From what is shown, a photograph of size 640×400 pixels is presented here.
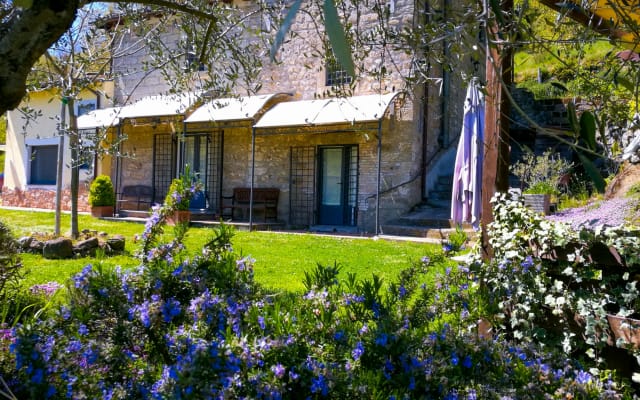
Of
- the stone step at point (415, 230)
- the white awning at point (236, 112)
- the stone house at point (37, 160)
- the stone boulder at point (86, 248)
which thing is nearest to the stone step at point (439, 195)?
the stone step at point (415, 230)

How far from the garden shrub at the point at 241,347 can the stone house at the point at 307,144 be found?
A: 9242 mm

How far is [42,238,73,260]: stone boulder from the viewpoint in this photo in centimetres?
789

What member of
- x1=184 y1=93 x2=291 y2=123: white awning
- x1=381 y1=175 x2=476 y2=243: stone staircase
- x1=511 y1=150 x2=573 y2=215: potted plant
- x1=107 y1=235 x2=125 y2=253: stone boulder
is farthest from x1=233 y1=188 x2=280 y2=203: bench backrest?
x1=511 y1=150 x2=573 y2=215: potted plant

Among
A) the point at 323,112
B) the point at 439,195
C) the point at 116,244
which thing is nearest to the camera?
the point at 116,244

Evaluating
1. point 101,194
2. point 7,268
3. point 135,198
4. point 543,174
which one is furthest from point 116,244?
point 543,174

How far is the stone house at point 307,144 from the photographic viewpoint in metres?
12.7

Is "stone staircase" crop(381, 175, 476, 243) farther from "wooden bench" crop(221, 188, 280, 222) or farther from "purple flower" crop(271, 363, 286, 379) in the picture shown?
"purple flower" crop(271, 363, 286, 379)

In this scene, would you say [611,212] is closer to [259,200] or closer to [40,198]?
[259,200]

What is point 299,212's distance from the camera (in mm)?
14453

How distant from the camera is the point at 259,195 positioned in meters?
14.3

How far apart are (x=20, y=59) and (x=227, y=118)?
1176 cm

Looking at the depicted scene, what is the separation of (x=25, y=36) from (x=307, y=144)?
12309 mm

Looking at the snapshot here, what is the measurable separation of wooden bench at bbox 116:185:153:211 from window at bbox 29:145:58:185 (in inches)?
164

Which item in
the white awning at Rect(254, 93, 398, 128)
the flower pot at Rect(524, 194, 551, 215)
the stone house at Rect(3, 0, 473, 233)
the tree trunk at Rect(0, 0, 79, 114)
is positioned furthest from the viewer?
the stone house at Rect(3, 0, 473, 233)
